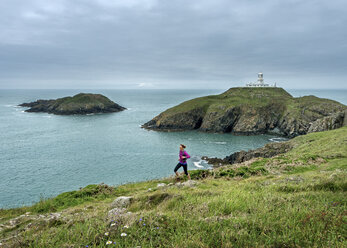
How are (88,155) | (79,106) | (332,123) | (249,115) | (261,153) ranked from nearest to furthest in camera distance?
1. (261,153)
2. (332,123)
3. (88,155)
4. (249,115)
5. (79,106)

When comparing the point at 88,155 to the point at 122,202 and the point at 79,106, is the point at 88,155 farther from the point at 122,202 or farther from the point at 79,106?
the point at 79,106

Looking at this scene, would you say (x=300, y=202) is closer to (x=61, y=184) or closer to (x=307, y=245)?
(x=307, y=245)

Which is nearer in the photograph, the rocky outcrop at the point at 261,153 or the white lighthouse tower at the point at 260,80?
the rocky outcrop at the point at 261,153

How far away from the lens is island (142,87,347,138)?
290 feet

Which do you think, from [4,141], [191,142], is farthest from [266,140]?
[4,141]

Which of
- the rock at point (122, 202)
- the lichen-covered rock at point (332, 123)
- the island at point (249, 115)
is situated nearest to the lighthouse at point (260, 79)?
the island at point (249, 115)

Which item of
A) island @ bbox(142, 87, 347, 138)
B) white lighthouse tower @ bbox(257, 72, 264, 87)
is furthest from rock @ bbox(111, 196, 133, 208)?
white lighthouse tower @ bbox(257, 72, 264, 87)

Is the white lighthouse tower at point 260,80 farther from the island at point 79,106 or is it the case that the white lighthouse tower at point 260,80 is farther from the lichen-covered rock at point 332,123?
the island at point 79,106

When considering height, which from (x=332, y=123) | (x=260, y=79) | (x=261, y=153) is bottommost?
(x=261, y=153)

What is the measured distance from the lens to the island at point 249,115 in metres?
88.2

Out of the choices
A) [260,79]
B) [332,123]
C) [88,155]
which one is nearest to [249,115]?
[332,123]

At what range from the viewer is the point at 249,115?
3775 inches

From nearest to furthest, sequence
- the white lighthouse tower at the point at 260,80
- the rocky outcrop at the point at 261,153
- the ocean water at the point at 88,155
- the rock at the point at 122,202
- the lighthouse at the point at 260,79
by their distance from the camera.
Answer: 1. the rock at the point at 122,202
2. the ocean water at the point at 88,155
3. the rocky outcrop at the point at 261,153
4. the white lighthouse tower at the point at 260,80
5. the lighthouse at the point at 260,79

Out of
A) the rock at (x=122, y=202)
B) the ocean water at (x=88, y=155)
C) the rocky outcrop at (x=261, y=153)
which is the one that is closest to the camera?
the rock at (x=122, y=202)
